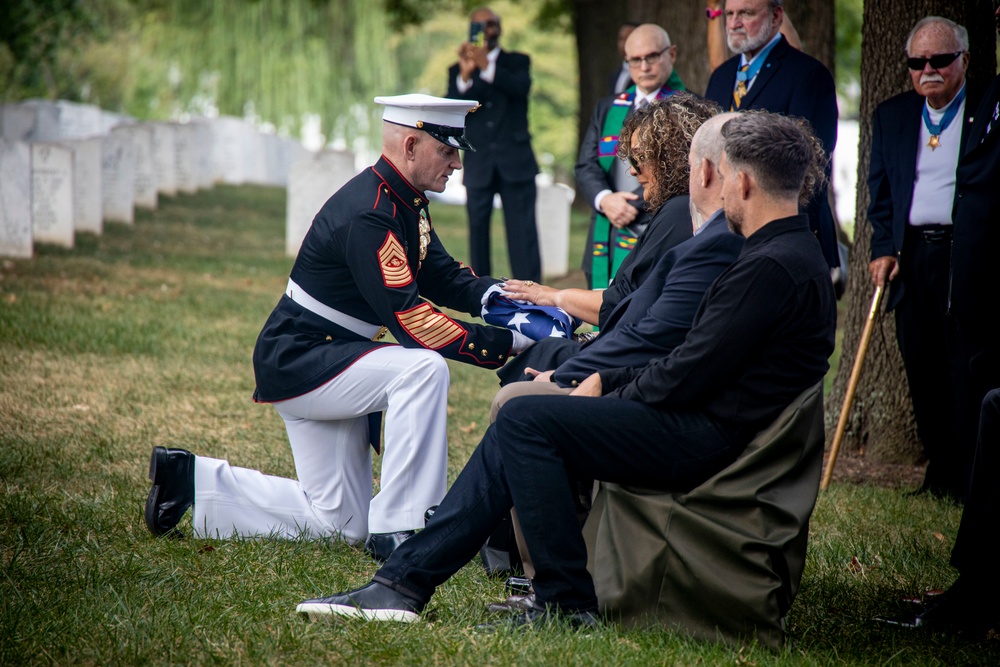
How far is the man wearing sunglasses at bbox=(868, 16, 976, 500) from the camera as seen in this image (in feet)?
17.3

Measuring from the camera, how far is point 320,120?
29.2m

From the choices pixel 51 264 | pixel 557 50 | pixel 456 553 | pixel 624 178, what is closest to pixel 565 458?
pixel 456 553

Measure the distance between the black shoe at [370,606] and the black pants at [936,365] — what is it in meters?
2.87

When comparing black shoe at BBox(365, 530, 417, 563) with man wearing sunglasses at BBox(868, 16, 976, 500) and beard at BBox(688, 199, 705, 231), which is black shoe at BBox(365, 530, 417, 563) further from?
man wearing sunglasses at BBox(868, 16, 976, 500)

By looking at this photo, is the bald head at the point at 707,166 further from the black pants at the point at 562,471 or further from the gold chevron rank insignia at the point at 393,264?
the gold chevron rank insignia at the point at 393,264

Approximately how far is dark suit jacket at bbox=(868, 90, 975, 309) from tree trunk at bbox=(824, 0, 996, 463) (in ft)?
1.82

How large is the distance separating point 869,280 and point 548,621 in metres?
3.58

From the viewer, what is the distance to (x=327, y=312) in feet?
15.2

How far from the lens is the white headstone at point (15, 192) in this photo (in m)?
11.7

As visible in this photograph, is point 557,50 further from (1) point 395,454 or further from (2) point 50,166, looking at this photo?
(1) point 395,454

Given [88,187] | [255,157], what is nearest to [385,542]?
[88,187]

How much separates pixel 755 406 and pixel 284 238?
13.4 metres

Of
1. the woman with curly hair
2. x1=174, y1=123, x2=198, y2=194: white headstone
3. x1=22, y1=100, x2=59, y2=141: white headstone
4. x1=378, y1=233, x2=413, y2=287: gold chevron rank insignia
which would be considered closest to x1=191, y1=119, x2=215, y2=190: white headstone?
x1=174, y1=123, x2=198, y2=194: white headstone

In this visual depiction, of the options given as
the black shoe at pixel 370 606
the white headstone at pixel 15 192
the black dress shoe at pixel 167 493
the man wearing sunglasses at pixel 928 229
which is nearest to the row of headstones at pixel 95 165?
the white headstone at pixel 15 192
